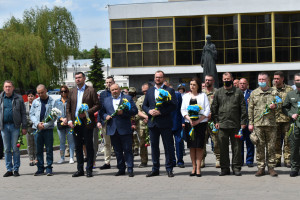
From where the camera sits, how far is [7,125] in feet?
38.7

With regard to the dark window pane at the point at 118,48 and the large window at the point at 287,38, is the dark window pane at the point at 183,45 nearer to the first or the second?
the dark window pane at the point at 118,48

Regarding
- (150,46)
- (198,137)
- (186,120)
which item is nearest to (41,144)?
(186,120)

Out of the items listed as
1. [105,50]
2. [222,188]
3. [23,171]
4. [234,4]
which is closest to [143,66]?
[234,4]

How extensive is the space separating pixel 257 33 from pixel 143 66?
468 inches

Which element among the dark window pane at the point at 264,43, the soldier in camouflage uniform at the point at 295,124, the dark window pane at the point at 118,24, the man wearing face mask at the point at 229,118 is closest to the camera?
Result: the soldier in camouflage uniform at the point at 295,124

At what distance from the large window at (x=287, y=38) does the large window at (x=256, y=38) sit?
2.66 feet

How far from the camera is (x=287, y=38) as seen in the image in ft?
169

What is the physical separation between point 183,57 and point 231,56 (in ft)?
15.9

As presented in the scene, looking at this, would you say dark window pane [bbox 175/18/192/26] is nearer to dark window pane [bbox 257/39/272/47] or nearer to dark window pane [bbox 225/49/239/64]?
dark window pane [bbox 225/49/239/64]

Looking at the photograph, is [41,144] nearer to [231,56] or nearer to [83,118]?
[83,118]

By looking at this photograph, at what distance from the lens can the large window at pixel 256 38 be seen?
51656mm

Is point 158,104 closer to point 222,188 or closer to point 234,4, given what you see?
point 222,188

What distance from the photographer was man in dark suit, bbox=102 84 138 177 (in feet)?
36.8

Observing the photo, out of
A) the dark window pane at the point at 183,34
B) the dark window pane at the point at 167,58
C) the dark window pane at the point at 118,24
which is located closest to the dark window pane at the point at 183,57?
the dark window pane at the point at 167,58
